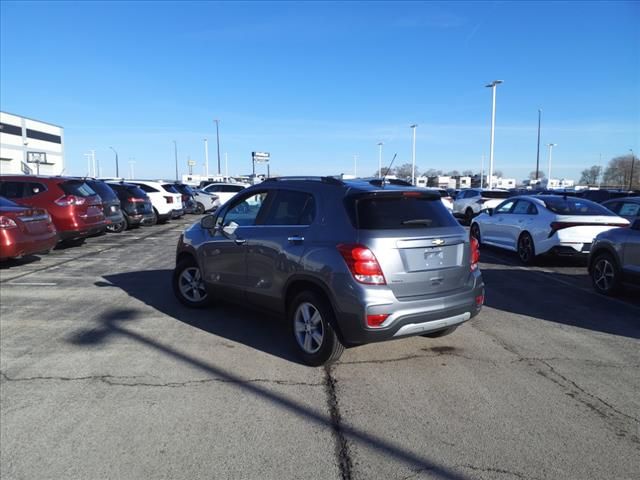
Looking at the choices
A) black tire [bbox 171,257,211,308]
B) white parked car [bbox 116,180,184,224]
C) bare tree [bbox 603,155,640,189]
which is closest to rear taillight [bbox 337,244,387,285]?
black tire [bbox 171,257,211,308]

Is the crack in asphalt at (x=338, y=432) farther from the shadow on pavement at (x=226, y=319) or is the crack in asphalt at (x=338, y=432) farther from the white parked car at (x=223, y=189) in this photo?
the white parked car at (x=223, y=189)

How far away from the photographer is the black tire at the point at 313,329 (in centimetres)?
448

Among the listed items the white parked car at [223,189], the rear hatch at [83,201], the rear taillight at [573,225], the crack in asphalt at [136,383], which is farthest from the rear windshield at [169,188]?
the crack in asphalt at [136,383]

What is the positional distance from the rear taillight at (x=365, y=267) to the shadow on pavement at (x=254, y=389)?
100cm

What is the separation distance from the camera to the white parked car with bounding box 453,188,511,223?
2211 centimetres

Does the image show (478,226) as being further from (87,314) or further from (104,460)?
(104,460)

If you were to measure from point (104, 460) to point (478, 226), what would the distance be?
38.9 feet

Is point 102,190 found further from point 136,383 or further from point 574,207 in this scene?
point 574,207

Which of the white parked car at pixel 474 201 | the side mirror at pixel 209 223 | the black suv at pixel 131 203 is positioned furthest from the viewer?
the white parked car at pixel 474 201

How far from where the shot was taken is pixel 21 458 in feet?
10.6

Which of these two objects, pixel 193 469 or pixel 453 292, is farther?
pixel 453 292

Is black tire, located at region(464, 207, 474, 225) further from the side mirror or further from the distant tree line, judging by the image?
the distant tree line

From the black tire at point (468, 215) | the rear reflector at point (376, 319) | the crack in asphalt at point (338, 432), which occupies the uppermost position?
the rear reflector at point (376, 319)

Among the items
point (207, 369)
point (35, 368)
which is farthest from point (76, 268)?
point (207, 369)
